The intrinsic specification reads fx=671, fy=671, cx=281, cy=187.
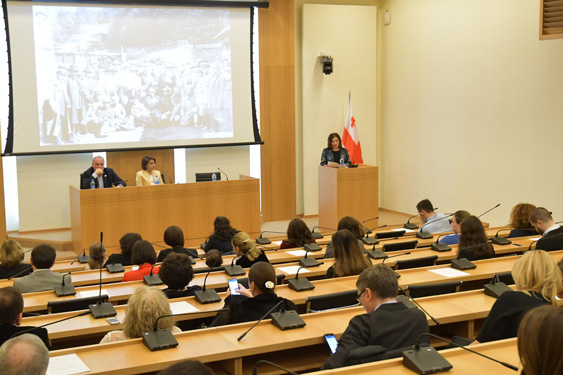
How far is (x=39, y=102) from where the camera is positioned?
9.26 metres

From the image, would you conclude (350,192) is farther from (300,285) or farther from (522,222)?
(300,285)

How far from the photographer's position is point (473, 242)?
5367mm

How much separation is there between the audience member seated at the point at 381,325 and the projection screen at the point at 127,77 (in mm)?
7125

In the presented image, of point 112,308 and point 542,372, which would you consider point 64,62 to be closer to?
point 112,308

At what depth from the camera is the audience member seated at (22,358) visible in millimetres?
2271

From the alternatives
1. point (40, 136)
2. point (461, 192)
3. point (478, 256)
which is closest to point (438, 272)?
point (478, 256)

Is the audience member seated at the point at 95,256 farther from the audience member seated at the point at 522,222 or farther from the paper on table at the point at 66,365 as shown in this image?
the audience member seated at the point at 522,222

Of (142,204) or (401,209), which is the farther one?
(401,209)

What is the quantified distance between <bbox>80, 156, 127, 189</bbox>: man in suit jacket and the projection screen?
91 cm

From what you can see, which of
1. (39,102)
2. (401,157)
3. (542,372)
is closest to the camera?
(542,372)

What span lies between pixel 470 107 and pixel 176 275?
7.08 metres

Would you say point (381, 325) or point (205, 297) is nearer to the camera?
point (381, 325)

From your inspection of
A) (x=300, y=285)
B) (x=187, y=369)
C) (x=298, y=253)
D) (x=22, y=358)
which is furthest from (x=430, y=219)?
(x=187, y=369)

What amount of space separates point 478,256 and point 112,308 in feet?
9.64
